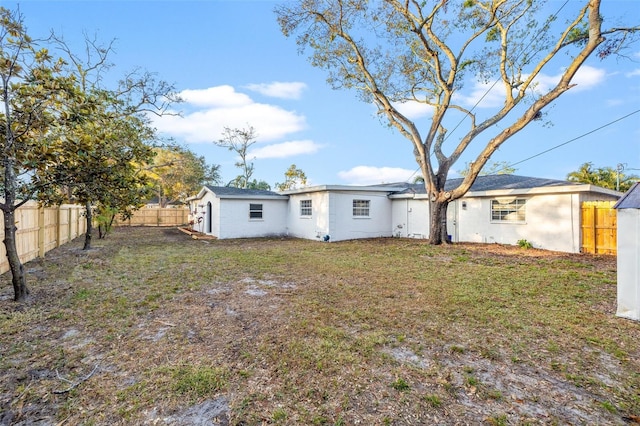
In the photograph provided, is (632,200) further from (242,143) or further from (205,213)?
(242,143)

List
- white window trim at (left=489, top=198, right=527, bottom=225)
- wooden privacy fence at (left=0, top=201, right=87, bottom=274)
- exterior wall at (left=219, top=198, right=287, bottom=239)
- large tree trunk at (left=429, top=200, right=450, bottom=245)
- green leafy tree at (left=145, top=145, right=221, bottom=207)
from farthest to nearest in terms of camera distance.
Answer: green leafy tree at (left=145, top=145, right=221, bottom=207) → exterior wall at (left=219, top=198, right=287, bottom=239) → large tree trunk at (left=429, top=200, right=450, bottom=245) → white window trim at (left=489, top=198, right=527, bottom=225) → wooden privacy fence at (left=0, top=201, right=87, bottom=274)

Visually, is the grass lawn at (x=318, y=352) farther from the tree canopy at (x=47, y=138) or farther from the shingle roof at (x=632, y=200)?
the tree canopy at (x=47, y=138)

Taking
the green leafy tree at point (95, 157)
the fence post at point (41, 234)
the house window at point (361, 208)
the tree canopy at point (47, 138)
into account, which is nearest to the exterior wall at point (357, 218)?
the house window at point (361, 208)

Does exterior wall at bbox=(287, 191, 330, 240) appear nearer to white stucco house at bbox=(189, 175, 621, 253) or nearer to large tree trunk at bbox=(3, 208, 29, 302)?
white stucco house at bbox=(189, 175, 621, 253)

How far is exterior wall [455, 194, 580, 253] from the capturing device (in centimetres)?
987

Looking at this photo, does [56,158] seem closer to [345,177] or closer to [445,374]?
[445,374]

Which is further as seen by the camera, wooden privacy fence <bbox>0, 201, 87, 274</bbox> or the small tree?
the small tree

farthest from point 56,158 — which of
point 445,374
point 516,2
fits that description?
point 516,2

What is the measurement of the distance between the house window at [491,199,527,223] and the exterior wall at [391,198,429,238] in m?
2.81

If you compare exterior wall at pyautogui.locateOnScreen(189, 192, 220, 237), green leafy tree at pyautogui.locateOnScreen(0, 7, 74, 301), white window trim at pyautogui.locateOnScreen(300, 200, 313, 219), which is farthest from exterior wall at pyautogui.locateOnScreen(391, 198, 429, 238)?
green leafy tree at pyautogui.locateOnScreen(0, 7, 74, 301)

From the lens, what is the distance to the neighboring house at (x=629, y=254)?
3.77 meters

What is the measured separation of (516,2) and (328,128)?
1046 cm

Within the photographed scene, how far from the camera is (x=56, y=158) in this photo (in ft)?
14.0

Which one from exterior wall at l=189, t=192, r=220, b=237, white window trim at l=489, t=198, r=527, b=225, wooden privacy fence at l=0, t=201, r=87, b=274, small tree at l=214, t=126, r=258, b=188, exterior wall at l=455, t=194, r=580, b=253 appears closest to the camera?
wooden privacy fence at l=0, t=201, r=87, b=274
